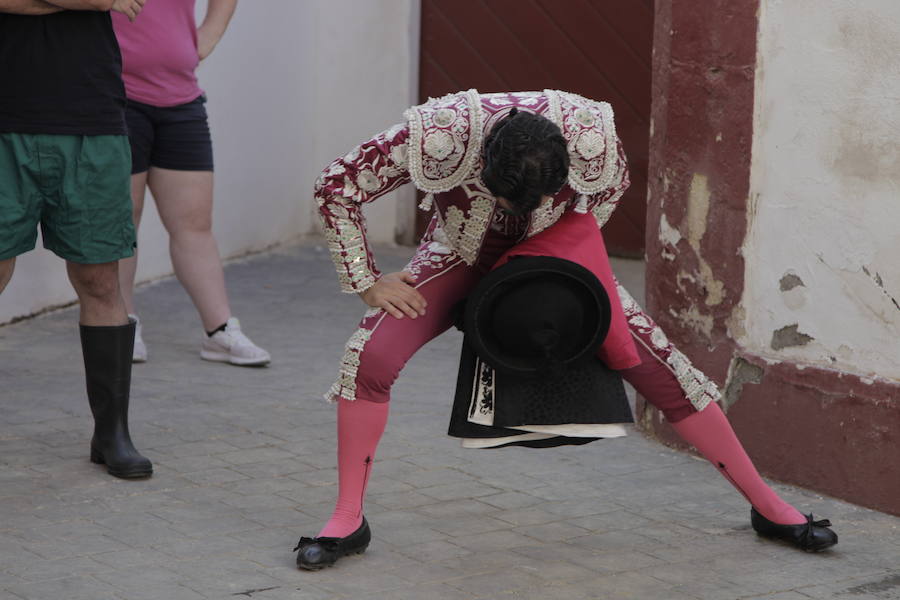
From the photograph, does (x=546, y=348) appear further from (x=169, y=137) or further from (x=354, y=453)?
(x=169, y=137)

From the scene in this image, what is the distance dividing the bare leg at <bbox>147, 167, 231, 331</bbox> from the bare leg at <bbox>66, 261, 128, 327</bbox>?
4.84 ft

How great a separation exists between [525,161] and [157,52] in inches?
110

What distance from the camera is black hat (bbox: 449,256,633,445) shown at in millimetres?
3859

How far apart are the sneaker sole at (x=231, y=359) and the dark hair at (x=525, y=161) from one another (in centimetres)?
285

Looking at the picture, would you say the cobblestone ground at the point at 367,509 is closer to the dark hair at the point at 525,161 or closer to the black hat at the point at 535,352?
the black hat at the point at 535,352

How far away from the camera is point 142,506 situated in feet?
14.8

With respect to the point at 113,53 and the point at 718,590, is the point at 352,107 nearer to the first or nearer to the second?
the point at 113,53

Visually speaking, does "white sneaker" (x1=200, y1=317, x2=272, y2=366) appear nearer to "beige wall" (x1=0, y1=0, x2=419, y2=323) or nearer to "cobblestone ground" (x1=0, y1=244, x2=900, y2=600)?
"cobblestone ground" (x1=0, y1=244, x2=900, y2=600)

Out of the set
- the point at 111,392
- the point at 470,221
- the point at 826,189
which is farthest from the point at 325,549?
the point at 826,189

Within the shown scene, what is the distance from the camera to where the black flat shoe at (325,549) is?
13.0 feet

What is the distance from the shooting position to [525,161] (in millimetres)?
3580

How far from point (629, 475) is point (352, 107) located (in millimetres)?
4686

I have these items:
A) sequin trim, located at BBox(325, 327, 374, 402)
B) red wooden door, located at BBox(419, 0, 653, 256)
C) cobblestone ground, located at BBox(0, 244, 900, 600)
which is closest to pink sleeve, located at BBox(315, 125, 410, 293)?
sequin trim, located at BBox(325, 327, 374, 402)

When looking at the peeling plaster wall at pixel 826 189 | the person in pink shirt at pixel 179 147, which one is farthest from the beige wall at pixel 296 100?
the peeling plaster wall at pixel 826 189
